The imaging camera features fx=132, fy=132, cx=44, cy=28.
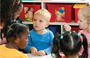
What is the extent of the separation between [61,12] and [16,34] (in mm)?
1287

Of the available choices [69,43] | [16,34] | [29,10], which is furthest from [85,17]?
[29,10]

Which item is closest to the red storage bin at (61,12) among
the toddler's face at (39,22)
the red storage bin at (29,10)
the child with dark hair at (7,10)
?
the red storage bin at (29,10)

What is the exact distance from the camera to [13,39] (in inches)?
43.1

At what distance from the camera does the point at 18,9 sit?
1.32 meters

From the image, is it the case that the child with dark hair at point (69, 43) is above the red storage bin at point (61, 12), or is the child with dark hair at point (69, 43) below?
below

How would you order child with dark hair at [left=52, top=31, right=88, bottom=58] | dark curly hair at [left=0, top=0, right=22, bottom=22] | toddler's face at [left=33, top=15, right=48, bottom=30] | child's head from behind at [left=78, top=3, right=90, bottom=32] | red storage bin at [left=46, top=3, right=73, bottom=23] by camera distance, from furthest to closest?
1. red storage bin at [left=46, top=3, right=73, bottom=23]
2. toddler's face at [left=33, top=15, right=48, bottom=30]
3. child's head from behind at [left=78, top=3, right=90, bottom=32]
4. dark curly hair at [left=0, top=0, right=22, bottom=22]
5. child with dark hair at [left=52, top=31, right=88, bottom=58]

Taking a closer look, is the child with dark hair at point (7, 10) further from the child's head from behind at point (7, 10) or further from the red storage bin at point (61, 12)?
the red storage bin at point (61, 12)

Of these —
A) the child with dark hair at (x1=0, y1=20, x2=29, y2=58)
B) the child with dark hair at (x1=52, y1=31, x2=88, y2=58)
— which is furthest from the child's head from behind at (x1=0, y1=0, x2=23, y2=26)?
the child with dark hair at (x1=52, y1=31, x2=88, y2=58)

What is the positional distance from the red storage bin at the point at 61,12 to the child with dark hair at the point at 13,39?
1.19 meters

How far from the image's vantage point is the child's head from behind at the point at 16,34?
3.51 ft

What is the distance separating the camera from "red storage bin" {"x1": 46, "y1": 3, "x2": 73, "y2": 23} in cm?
219

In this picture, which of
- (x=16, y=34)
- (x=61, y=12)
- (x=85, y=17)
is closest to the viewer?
(x=16, y=34)

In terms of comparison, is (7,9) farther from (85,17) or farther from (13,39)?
(85,17)

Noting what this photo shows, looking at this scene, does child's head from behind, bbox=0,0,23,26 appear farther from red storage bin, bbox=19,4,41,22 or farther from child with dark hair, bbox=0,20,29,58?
red storage bin, bbox=19,4,41,22
